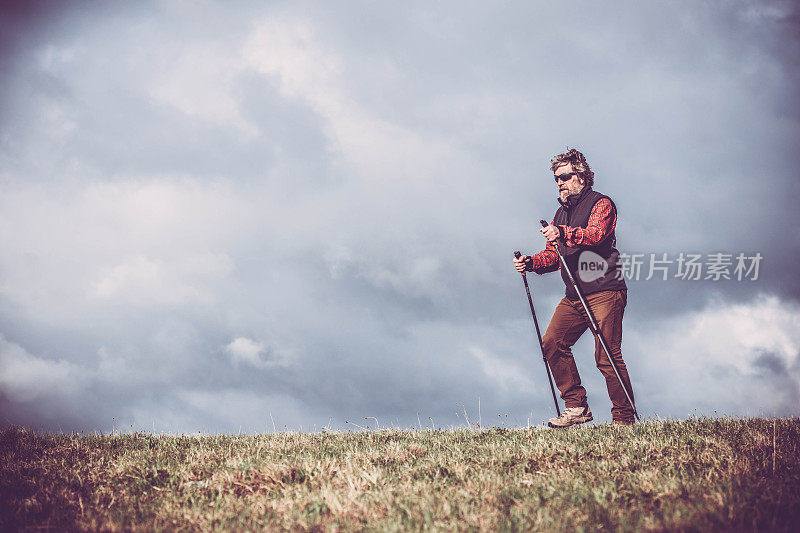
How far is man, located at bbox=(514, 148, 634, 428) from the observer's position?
25.1 feet

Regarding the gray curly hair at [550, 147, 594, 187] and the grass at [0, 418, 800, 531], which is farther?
the gray curly hair at [550, 147, 594, 187]

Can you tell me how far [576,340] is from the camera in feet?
27.0

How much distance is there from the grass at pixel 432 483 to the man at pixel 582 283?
101cm

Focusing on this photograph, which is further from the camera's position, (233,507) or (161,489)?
(161,489)

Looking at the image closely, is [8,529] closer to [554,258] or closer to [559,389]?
[559,389]

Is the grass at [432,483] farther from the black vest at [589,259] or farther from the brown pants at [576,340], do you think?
the black vest at [589,259]

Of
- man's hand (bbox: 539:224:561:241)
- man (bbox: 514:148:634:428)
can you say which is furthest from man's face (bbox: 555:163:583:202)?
man's hand (bbox: 539:224:561:241)

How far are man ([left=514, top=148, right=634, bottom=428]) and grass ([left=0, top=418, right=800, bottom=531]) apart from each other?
101 centimetres

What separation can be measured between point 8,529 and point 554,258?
25.8 ft

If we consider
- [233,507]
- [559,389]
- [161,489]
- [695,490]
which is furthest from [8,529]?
[559,389]

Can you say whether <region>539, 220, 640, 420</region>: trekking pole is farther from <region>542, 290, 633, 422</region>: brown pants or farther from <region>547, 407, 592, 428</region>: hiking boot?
<region>547, 407, 592, 428</region>: hiking boot

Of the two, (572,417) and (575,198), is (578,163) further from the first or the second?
(572,417)

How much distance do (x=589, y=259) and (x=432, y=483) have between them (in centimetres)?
479

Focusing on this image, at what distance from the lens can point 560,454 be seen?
5520 millimetres
